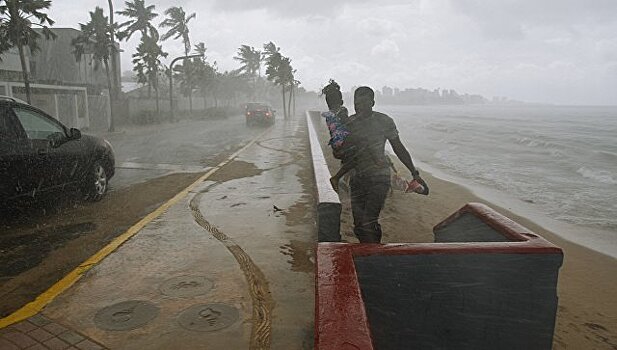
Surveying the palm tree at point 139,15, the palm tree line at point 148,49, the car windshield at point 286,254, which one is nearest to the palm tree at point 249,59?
the palm tree line at point 148,49

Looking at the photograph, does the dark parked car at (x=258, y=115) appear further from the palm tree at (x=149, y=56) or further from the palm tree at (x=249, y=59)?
the palm tree at (x=249, y=59)

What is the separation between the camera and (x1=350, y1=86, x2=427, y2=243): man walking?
3723 millimetres

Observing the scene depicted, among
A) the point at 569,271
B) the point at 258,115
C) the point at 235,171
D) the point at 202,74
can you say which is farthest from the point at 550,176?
the point at 202,74

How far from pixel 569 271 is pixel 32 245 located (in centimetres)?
688

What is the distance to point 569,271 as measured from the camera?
6.06 meters

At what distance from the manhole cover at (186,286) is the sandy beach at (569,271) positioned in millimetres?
2320

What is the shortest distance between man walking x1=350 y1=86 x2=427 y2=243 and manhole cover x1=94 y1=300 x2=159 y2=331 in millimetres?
1958

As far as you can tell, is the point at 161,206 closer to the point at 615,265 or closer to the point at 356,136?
the point at 356,136

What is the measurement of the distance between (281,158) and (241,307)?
9.53 m

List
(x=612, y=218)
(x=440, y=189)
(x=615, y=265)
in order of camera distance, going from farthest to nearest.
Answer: (x=440, y=189)
(x=612, y=218)
(x=615, y=265)

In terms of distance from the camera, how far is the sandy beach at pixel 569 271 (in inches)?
158

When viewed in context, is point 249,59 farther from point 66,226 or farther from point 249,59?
point 66,226

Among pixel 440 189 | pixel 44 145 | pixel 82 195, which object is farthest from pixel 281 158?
pixel 44 145

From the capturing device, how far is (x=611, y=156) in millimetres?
22922
